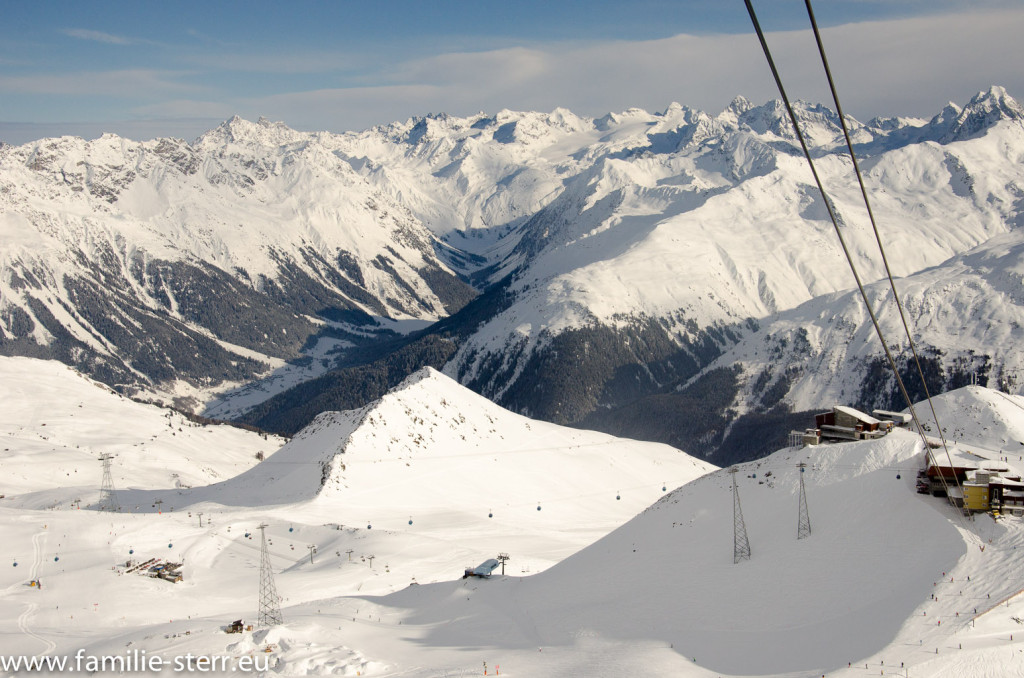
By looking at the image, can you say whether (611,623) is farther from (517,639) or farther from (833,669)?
(833,669)

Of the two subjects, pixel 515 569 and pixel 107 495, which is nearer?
pixel 515 569

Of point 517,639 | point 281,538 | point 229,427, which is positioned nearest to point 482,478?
point 281,538

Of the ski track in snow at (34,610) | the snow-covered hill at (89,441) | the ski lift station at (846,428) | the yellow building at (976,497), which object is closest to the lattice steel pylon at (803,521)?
the yellow building at (976,497)

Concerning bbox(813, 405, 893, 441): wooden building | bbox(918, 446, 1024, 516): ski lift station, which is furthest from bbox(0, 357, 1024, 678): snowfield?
bbox(813, 405, 893, 441): wooden building

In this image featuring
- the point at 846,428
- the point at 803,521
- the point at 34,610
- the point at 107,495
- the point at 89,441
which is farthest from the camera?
the point at 89,441

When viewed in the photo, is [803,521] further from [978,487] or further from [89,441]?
[89,441]

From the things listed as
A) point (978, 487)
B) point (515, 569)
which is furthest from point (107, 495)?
point (978, 487)

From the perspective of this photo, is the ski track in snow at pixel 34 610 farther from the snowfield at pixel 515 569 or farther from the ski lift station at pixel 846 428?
the ski lift station at pixel 846 428

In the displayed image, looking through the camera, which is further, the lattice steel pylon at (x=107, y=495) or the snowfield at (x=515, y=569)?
the lattice steel pylon at (x=107, y=495)

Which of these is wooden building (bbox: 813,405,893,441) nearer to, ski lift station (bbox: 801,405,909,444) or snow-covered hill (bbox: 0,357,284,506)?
ski lift station (bbox: 801,405,909,444)
